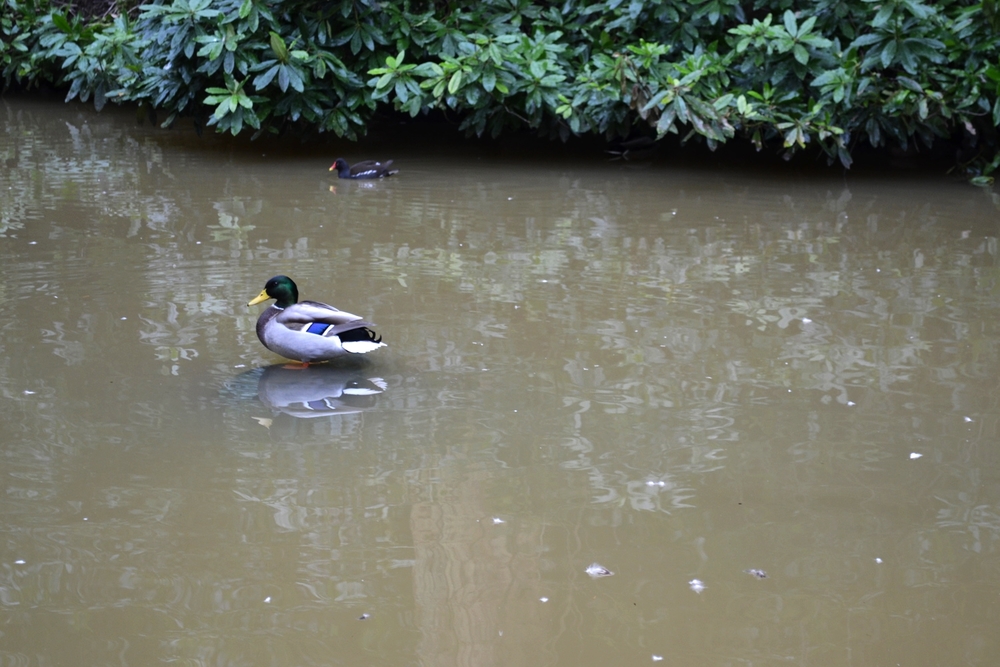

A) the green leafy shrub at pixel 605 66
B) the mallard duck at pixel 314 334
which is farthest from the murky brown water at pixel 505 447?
the green leafy shrub at pixel 605 66

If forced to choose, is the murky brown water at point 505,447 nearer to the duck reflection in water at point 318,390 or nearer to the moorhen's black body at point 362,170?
the duck reflection in water at point 318,390

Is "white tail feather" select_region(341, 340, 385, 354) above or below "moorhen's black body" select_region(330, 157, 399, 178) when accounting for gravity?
below

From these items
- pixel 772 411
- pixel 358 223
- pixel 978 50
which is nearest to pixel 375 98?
pixel 358 223

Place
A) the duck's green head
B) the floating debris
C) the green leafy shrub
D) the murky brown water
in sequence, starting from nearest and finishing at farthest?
the murky brown water < the floating debris < the duck's green head < the green leafy shrub

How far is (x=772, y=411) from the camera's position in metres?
4.66

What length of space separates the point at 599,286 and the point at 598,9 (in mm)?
4661

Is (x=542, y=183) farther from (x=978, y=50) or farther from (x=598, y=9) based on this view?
(x=978, y=50)

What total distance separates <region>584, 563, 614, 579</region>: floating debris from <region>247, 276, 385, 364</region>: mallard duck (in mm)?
1848

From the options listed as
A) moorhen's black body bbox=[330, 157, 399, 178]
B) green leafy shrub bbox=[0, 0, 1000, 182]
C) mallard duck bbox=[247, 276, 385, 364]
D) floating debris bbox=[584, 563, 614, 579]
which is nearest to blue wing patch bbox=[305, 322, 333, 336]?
mallard duck bbox=[247, 276, 385, 364]

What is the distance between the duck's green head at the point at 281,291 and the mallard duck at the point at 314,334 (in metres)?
0.19

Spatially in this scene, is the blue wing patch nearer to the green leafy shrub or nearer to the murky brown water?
the murky brown water

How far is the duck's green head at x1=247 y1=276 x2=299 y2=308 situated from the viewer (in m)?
5.24

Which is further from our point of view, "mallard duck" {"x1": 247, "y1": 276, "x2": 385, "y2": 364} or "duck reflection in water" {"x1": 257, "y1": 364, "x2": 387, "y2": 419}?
"mallard duck" {"x1": 247, "y1": 276, "x2": 385, "y2": 364}

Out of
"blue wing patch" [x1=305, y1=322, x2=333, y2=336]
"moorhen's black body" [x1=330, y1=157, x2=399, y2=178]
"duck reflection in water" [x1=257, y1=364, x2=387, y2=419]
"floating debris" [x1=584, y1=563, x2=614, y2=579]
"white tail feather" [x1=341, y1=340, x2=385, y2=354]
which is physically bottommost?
"floating debris" [x1=584, y1=563, x2=614, y2=579]
